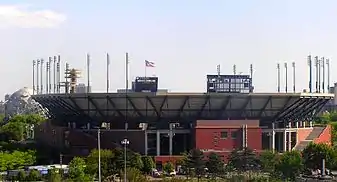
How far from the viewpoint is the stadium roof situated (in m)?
72.1

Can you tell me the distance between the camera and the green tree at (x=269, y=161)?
54.1m

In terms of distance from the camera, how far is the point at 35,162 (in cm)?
7381

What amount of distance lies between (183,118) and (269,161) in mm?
20167

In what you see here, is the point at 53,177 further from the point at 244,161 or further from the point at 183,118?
the point at 183,118

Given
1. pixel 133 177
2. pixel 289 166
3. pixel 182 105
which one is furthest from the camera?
pixel 182 105

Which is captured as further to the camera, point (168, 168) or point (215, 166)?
point (168, 168)

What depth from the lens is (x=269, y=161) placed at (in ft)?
184

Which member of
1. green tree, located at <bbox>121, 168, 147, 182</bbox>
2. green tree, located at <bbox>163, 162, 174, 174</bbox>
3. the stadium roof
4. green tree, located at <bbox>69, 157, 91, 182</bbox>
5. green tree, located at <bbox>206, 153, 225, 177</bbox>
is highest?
the stadium roof

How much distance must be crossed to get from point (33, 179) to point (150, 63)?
25.6m

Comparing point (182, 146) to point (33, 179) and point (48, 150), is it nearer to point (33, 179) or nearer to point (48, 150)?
point (48, 150)

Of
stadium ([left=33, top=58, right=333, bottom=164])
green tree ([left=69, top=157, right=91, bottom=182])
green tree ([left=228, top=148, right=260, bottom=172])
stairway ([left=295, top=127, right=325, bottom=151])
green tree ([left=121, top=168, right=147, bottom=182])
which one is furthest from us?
stairway ([left=295, top=127, right=325, bottom=151])

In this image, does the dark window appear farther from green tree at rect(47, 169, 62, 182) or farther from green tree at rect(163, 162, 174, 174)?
green tree at rect(47, 169, 62, 182)

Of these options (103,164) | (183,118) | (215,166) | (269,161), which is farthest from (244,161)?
(183,118)

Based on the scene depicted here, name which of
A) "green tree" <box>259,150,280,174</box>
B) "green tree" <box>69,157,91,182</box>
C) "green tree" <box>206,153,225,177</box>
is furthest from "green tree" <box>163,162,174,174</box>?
"green tree" <box>69,157,91,182</box>
